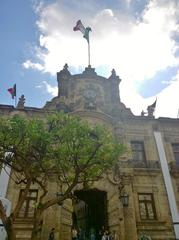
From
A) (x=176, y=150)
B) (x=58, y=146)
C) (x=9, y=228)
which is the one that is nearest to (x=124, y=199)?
(x=58, y=146)

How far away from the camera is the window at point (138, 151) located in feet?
68.7

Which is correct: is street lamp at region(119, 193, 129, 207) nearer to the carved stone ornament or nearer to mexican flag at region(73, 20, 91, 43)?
the carved stone ornament

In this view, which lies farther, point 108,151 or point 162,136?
point 162,136

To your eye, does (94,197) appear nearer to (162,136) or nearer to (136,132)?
(136,132)

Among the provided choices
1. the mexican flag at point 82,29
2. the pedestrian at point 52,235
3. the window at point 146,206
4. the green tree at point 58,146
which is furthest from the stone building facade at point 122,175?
the green tree at point 58,146

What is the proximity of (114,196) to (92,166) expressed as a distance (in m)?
5.87

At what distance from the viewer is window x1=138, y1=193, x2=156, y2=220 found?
18.0 m

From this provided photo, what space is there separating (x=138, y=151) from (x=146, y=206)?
4790mm

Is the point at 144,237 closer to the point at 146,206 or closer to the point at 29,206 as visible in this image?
the point at 146,206

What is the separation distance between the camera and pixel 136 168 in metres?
19.5

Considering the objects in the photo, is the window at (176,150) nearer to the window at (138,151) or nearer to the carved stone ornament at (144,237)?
the window at (138,151)

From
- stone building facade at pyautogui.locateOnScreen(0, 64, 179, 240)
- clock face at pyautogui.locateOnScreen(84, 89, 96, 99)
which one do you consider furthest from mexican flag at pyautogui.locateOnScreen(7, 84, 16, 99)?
clock face at pyautogui.locateOnScreen(84, 89, 96, 99)

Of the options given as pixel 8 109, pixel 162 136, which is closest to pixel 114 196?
pixel 162 136

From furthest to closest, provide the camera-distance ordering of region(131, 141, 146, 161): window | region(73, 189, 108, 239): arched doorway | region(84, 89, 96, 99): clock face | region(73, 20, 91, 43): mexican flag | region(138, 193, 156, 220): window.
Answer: region(73, 20, 91, 43): mexican flag → region(84, 89, 96, 99): clock face → region(131, 141, 146, 161): window → region(73, 189, 108, 239): arched doorway → region(138, 193, 156, 220): window
